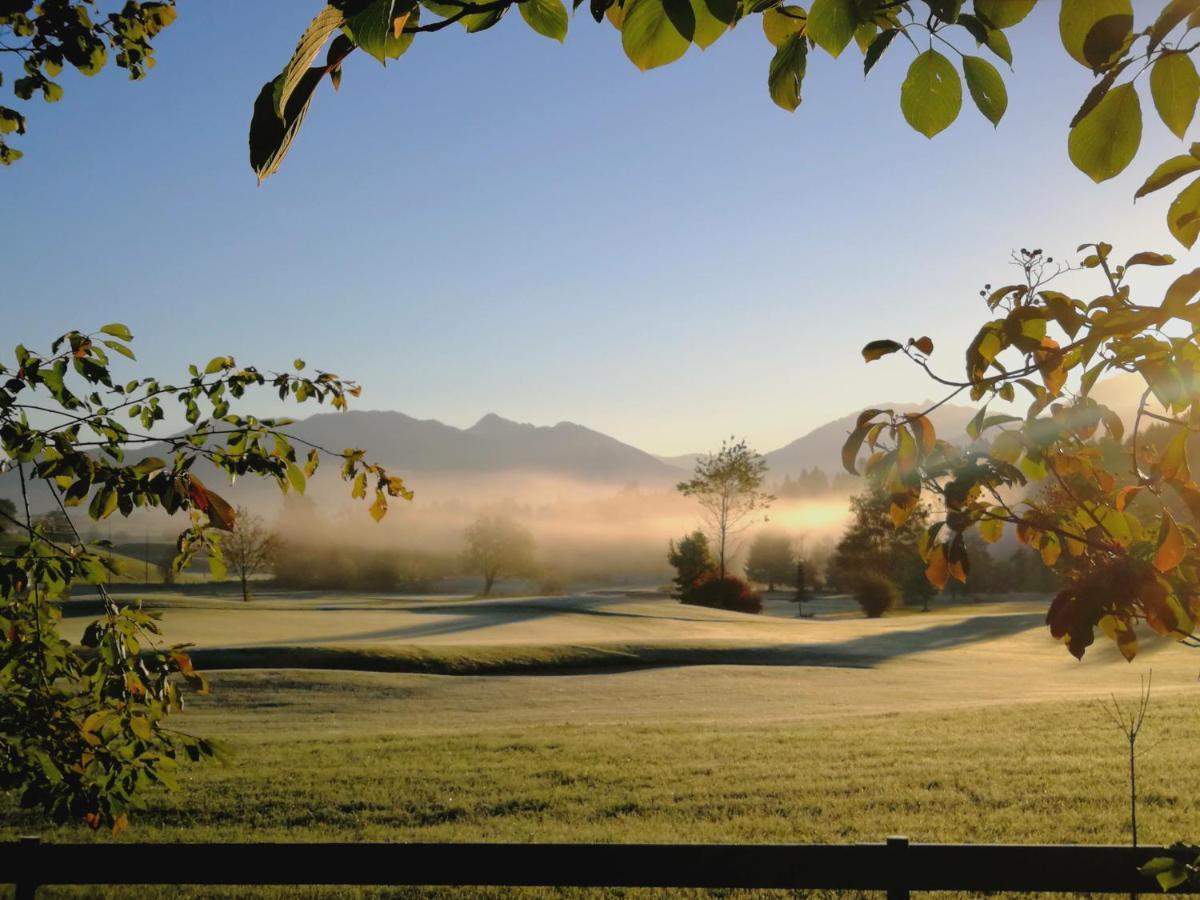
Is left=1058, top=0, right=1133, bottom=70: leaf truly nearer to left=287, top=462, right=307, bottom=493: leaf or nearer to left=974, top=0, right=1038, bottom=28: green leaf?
left=974, top=0, right=1038, bottom=28: green leaf

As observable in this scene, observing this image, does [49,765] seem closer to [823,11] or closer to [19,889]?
[19,889]

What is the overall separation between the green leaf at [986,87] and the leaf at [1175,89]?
5.6 inches

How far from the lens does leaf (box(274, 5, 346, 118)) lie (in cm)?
70

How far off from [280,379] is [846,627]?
109 ft

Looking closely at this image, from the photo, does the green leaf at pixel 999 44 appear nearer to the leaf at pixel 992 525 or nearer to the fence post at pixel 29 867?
the leaf at pixel 992 525

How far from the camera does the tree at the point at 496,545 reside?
218 ft

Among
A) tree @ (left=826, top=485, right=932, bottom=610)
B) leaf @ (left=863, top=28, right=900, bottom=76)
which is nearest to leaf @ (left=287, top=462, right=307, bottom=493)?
leaf @ (left=863, top=28, right=900, bottom=76)

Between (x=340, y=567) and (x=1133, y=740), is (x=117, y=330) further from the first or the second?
(x=340, y=567)

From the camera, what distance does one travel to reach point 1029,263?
90.5 inches

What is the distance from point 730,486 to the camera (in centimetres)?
4725

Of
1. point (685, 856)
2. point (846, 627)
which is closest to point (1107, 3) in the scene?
point (685, 856)

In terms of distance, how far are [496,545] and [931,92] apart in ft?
218

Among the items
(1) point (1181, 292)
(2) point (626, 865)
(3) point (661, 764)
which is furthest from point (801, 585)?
(1) point (1181, 292)

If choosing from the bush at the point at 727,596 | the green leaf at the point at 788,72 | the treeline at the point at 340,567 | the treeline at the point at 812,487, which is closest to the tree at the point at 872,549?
the bush at the point at 727,596
